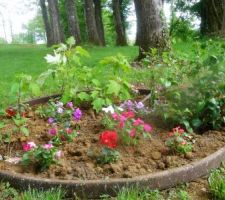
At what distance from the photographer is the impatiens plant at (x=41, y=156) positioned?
3.60 meters

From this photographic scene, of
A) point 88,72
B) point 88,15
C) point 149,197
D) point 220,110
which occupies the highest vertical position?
point 88,15

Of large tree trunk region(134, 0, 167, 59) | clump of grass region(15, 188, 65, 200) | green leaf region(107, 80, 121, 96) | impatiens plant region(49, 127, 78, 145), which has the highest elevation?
large tree trunk region(134, 0, 167, 59)

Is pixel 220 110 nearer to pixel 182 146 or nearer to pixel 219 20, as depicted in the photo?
pixel 182 146

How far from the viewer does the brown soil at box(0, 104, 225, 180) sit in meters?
3.54

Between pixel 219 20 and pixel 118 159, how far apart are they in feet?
63.0

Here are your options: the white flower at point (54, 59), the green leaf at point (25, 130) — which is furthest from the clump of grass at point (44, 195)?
the white flower at point (54, 59)

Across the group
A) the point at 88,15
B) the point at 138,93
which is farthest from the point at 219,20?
the point at 138,93

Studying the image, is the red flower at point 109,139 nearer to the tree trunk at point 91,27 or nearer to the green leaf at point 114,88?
the green leaf at point 114,88

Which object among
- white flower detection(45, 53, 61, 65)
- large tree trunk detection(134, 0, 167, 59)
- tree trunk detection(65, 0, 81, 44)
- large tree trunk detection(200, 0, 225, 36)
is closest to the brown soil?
white flower detection(45, 53, 61, 65)

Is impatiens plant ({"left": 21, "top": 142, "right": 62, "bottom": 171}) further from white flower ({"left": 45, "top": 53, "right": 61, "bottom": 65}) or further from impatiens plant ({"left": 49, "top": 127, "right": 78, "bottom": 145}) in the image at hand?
white flower ({"left": 45, "top": 53, "right": 61, "bottom": 65})

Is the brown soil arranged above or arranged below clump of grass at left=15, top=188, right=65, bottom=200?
above

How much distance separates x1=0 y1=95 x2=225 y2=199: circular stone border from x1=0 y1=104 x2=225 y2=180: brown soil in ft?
0.45

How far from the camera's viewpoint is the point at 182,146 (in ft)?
12.5

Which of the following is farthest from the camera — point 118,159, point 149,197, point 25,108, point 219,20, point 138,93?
point 219,20
